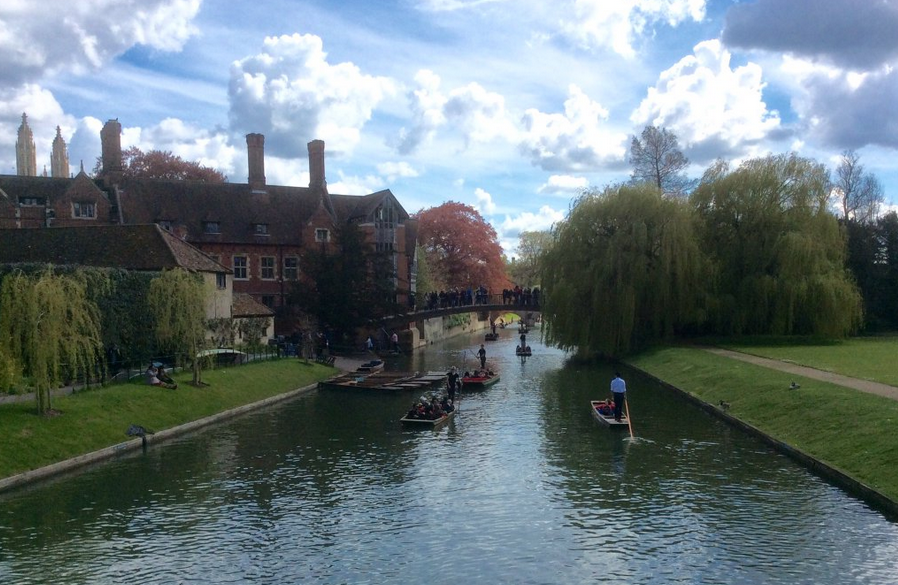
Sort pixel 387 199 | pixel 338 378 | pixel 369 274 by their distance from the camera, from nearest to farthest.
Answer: pixel 338 378 < pixel 369 274 < pixel 387 199

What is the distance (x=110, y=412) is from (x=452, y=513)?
14.7 metres

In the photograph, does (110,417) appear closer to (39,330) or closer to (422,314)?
(39,330)

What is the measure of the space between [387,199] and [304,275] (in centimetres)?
1306

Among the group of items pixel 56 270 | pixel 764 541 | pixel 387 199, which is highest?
pixel 387 199

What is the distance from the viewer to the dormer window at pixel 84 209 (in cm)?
6081

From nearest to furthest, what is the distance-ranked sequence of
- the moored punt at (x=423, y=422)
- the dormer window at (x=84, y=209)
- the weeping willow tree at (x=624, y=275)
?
1. the moored punt at (x=423, y=422)
2. the weeping willow tree at (x=624, y=275)
3. the dormer window at (x=84, y=209)

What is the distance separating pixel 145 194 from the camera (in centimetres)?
6606

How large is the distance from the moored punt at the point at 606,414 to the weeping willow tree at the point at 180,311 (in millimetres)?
16702

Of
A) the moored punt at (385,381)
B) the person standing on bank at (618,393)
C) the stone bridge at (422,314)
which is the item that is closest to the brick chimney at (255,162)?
the stone bridge at (422,314)

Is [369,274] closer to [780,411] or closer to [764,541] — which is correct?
[780,411]

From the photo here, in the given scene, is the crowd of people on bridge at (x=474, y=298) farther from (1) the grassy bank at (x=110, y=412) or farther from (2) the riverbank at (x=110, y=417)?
(2) the riverbank at (x=110, y=417)

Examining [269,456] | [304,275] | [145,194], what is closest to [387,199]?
[304,275]

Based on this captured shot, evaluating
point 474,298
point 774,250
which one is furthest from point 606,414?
point 474,298

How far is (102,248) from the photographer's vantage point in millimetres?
43625
